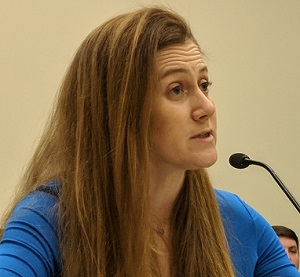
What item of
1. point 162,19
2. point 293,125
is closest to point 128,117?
point 162,19

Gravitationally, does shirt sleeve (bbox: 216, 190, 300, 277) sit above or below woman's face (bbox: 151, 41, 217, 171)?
below

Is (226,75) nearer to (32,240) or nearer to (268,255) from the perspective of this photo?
(268,255)

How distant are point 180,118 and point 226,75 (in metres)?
1.90

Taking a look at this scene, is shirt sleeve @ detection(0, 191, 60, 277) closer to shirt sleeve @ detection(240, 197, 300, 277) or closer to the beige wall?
shirt sleeve @ detection(240, 197, 300, 277)

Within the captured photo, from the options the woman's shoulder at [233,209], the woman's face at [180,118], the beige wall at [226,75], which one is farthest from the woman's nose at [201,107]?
the beige wall at [226,75]

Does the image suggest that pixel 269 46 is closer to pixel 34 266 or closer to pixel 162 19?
pixel 162 19

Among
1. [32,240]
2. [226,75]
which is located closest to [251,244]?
[32,240]

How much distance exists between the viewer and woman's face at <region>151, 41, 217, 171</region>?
1337mm

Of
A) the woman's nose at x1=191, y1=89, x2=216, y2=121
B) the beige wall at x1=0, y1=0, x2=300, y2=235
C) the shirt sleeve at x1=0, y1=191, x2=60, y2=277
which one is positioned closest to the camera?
the shirt sleeve at x1=0, y1=191, x2=60, y2=277

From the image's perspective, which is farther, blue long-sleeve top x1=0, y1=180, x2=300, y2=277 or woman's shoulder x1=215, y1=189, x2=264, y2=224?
woman's shoulder x1=215, y1=189, x2=264, y2=224

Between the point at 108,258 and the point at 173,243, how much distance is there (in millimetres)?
212

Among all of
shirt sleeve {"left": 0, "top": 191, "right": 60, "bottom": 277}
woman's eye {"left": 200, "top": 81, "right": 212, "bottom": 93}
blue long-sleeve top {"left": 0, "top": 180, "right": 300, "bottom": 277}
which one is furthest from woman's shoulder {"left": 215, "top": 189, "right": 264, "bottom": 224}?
shirt sleeve {"left": 0, "top": 191, "right": 60, "bottom": 277}

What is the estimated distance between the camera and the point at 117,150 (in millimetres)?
1329

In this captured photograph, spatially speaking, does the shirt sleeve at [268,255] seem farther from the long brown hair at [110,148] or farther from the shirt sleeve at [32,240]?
the shirt sleeve at [32,240]
